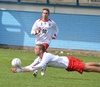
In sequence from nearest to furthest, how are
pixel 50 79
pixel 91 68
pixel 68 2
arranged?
pixel 91 68 → pixel 50 79 → pixel 68 2

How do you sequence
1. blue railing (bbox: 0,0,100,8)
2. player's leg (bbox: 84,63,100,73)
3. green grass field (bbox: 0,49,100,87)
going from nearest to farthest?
1. player's leg (bbox: 84,63,100,73)
2. green grass field (bbox: 0,49,100,87)
3. blue railing (bbox: 0,0,100,8)

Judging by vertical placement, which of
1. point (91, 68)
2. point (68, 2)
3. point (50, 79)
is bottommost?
point (68, 2)

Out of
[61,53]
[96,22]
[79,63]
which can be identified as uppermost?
[79,63]

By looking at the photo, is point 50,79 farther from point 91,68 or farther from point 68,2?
point 68,2

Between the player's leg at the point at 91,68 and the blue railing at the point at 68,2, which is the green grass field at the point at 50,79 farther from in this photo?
the blue railing at the point at 68,2

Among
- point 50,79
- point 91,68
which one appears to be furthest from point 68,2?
point 91,68

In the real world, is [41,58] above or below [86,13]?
above

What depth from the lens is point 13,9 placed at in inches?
1051

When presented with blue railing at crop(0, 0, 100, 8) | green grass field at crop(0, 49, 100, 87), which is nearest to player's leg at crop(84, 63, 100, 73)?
green grass field at crop(0, 49, 100, 87)

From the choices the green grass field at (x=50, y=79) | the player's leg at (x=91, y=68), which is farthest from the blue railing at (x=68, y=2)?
the player's leg at (x=91, y=68)

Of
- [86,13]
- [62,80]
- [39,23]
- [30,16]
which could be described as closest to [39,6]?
[30,16]

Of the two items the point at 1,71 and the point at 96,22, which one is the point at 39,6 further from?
the point at 1,71

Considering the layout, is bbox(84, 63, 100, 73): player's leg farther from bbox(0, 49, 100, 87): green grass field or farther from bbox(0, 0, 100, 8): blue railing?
bbox(0, 0, 100, 8): blue railing

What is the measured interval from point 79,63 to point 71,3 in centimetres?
1432
